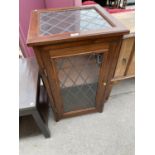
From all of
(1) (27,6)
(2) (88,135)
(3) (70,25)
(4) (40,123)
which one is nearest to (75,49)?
(3) (70,25)

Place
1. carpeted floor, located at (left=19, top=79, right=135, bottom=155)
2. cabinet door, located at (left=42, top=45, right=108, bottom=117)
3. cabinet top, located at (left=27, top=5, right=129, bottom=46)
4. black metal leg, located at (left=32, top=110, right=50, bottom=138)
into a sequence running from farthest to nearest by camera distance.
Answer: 1. carpeted floor, located at (left=19, top=79, right=135, bottom=155)
2. black metal leg, located at (left=32, top=110, right=50, bottom=138)
3. cabinet door, located at (left=42, top=45, right=108, bottom=117)
4. cabinet top, located at (left=27, top=5, right=129, bottom=46)

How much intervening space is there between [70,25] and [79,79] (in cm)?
35

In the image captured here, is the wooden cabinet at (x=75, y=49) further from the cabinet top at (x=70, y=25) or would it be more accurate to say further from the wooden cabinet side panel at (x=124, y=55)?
the wooden cabinet side panel at (x=124, y=55)

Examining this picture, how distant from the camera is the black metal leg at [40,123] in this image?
1.04 m

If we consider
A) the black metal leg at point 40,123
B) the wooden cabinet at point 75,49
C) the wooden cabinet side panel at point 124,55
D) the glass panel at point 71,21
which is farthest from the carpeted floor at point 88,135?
the glass panel at point 71,21

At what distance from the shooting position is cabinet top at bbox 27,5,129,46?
79cm

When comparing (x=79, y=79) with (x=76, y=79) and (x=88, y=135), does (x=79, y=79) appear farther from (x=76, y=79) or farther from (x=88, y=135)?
(x=88, y=135)

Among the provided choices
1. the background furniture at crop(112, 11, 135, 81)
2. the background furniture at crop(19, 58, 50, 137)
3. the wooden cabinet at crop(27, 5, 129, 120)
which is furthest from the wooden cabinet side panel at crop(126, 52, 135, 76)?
the background furniture at crop(19, 58, 50, 137)

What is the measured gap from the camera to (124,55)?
3.92 feet

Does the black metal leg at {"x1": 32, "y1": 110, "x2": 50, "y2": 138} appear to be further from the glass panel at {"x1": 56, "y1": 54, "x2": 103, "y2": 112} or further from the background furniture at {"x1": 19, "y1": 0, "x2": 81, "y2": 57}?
the background furniture at {"x1": 19, "y1": 0, "x2": 81, "y2": 57}

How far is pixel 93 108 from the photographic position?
1.34 meters

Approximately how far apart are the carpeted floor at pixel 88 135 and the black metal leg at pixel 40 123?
0.08m
